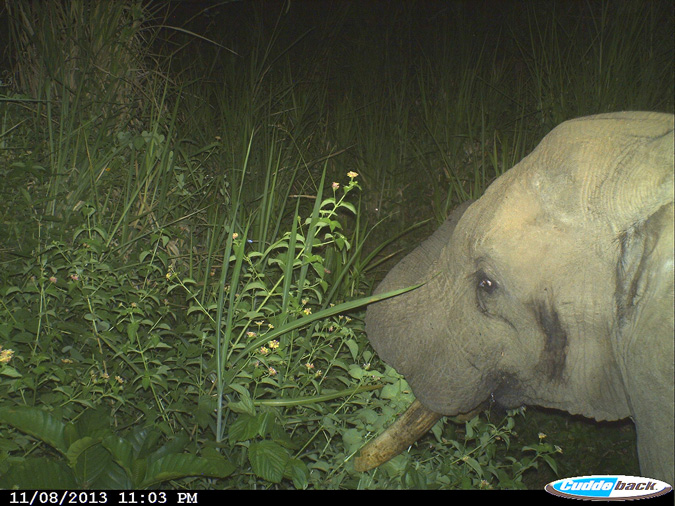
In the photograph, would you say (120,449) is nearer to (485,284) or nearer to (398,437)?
(398,437)

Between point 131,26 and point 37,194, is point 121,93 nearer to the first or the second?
point 131,26

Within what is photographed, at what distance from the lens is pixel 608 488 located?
227 cm

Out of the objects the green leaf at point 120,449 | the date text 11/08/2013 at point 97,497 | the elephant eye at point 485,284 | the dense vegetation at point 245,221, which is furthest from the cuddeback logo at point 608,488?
the green leaf at point 120,449

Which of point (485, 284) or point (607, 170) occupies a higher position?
point (607, 170)

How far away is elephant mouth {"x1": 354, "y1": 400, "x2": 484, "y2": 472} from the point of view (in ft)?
8.45

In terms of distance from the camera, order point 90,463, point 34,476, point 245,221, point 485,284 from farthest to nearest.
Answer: point 245,221
point 485,284
point 90,463
point 34,476

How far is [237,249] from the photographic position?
8.59 ft

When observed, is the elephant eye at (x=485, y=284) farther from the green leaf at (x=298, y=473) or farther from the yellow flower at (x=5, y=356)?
the yellow flower at (x=5, y=356)

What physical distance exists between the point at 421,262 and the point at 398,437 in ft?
2.35

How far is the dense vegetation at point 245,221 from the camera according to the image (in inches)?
97.3

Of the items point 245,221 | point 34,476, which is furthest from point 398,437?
point 245,221

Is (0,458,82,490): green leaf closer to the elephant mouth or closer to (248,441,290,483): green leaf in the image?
(248,441,290,483): green leaf

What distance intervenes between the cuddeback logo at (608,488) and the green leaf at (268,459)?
2.80 feet

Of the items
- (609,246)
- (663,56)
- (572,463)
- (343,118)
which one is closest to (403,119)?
(343,118)
